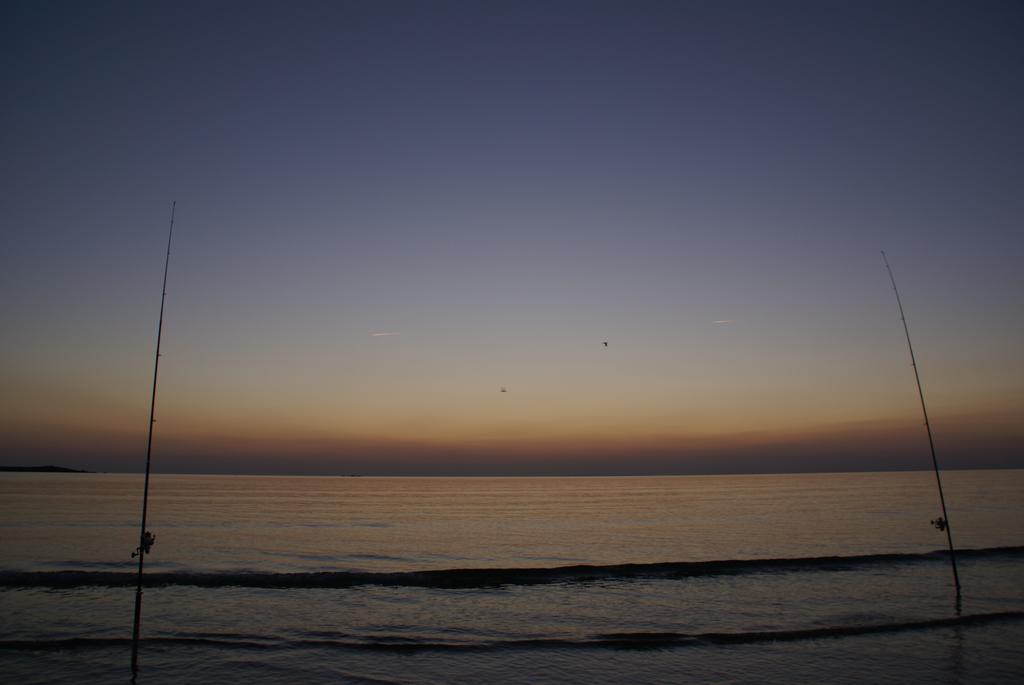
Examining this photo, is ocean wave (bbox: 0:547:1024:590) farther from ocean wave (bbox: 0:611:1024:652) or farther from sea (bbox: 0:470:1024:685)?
ocean wave (bbox: 0:611:1024:652)

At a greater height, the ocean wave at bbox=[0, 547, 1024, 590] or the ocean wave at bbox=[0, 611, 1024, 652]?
the ocean wave at bbox=[0, 611, 1024, 652]

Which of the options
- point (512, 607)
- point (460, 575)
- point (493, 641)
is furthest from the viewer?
point (460, 575)

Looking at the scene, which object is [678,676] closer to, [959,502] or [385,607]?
[385,607]

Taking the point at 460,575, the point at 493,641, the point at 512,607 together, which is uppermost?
the point at 493,641

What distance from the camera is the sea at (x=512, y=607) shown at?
12.6 meters

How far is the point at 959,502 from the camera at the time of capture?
211 ft

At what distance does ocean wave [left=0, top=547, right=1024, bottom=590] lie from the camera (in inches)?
871

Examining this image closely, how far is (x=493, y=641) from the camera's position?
14898 mm

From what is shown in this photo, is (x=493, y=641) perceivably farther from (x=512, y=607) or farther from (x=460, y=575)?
(x=460, y=575)

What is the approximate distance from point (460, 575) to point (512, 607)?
20.0 ft

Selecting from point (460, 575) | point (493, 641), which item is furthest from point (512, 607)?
point (460, 575)

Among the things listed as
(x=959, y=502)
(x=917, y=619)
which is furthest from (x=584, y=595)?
(x=959, y=502)

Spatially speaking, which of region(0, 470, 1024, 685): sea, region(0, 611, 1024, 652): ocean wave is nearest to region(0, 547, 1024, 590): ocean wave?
region(0, 470, 1024, 685): sea

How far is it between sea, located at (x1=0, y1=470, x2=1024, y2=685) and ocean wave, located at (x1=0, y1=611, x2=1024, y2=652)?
3.8 inches
